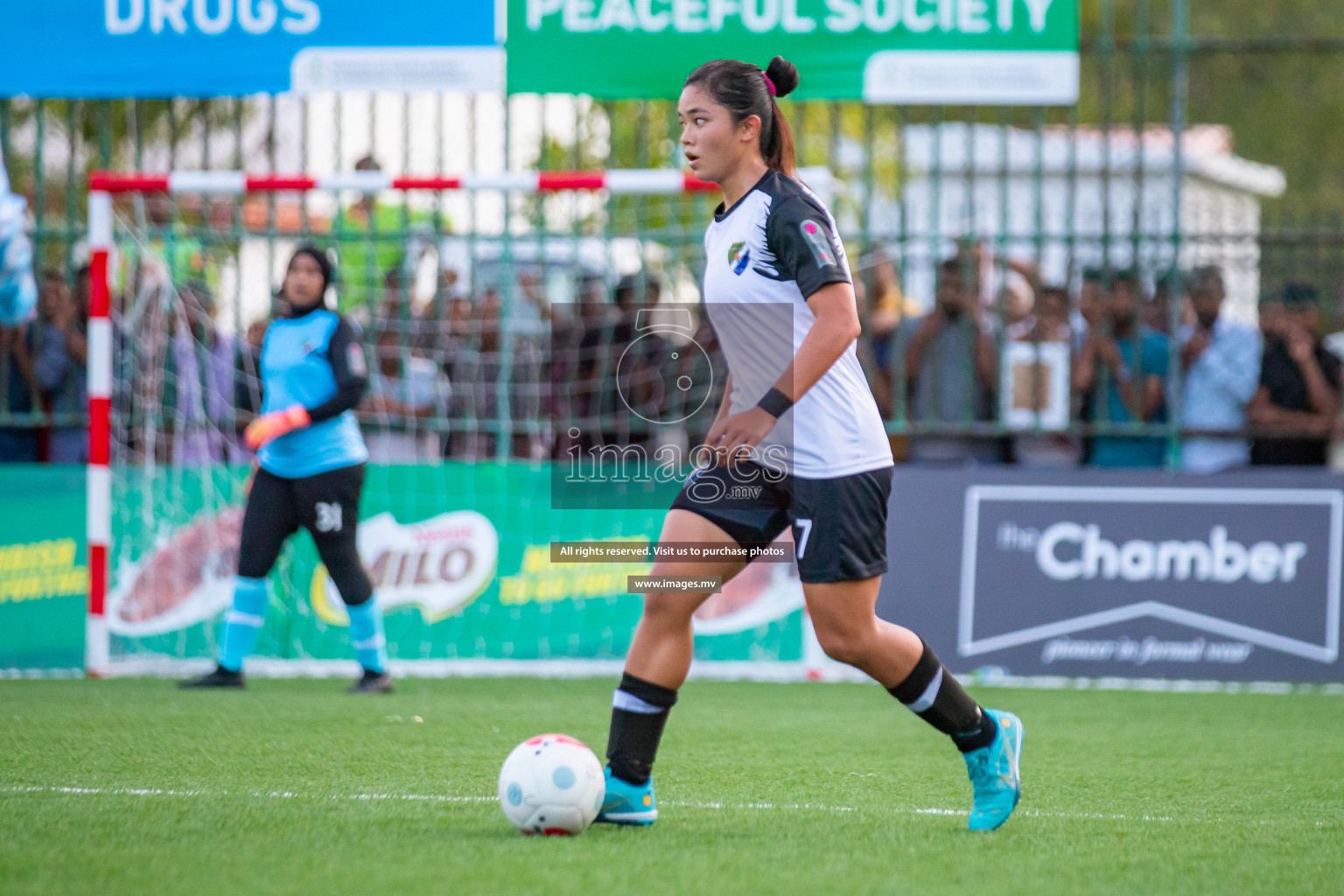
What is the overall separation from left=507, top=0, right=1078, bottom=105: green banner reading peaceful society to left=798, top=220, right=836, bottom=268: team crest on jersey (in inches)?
192

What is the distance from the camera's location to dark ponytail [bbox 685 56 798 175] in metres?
4.24

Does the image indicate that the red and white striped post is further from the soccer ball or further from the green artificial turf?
the soccer ball

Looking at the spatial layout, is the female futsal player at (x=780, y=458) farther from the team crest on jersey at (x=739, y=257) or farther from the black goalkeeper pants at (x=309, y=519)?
the black goalkeeper pants at (x=309, y=519)

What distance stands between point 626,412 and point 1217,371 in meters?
3.65

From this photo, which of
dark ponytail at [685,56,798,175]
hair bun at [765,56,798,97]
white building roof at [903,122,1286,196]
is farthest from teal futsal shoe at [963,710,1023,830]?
white building roof at [903,122,1286,196]

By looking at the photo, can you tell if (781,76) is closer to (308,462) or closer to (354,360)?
(354,360)

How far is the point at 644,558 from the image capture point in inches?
347

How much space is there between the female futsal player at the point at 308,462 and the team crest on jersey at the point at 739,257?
3.61 metres

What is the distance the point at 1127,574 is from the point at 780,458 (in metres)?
5.07

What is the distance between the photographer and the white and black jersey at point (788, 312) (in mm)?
4105

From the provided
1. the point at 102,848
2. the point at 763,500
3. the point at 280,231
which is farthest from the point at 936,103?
the point at 102,848

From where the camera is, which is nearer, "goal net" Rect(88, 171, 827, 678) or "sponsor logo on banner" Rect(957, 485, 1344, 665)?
"sponsor logo on banner" Rect(957, 485, 1344, 665)

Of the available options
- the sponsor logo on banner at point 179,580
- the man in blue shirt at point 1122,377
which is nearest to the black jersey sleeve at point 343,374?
the sponsor logo on banner at point 179,580

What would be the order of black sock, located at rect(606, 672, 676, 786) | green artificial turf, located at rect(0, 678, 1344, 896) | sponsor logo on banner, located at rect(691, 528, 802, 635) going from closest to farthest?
green artificial turf, located at rect(0, 678, 1344, 896), black sock, located at rect(606, 672, 676, 786), sponsor logo on banner, located at rect(691, 528, 802, 635)
